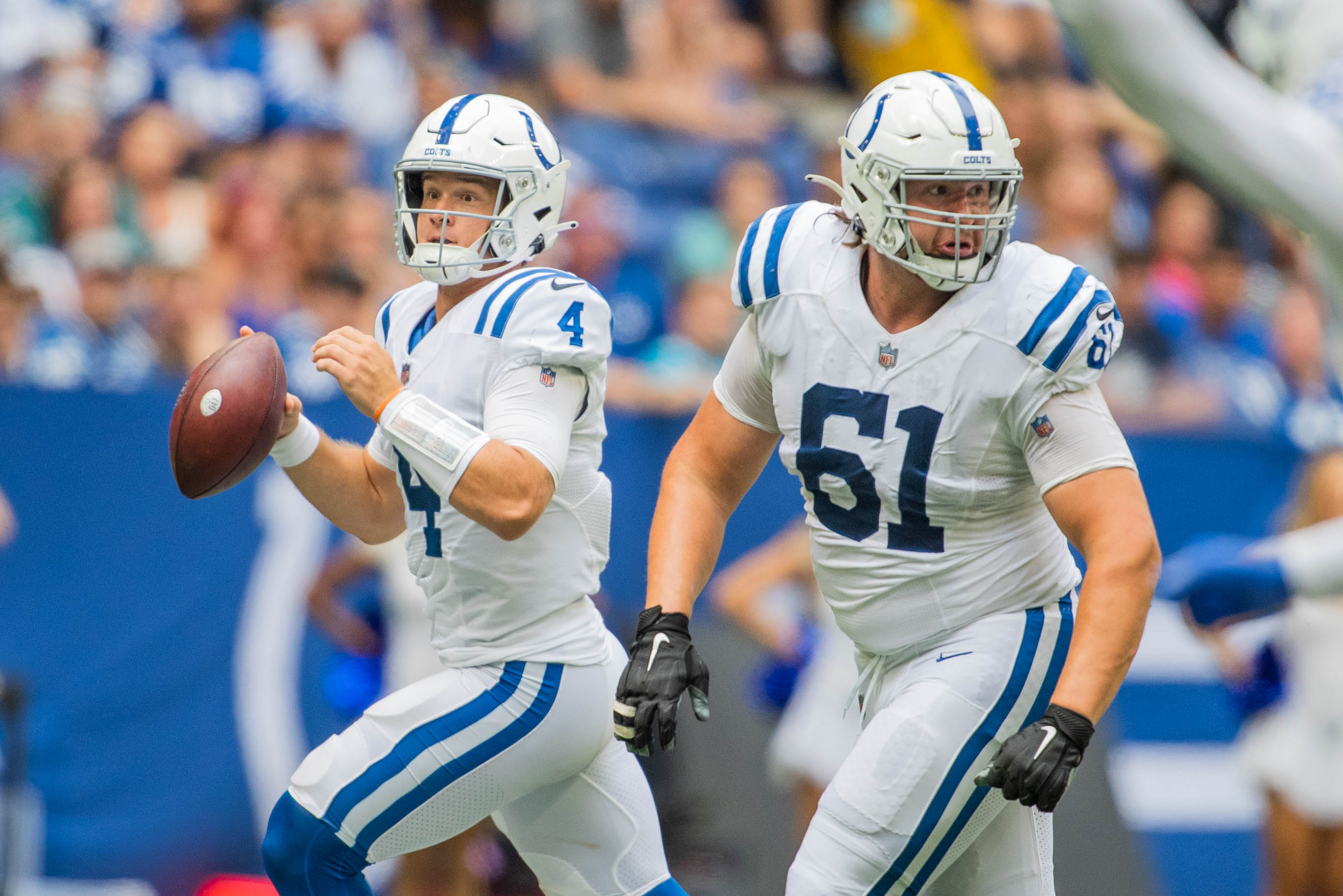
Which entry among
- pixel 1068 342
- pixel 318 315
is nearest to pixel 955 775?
pixel 1068 342

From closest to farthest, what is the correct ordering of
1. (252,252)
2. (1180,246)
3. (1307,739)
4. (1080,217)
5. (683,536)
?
(683,536) < (1307,739) < (252,252) < (1080,217) < (1180,246)

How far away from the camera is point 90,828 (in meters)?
5.58

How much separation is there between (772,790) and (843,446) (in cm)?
301

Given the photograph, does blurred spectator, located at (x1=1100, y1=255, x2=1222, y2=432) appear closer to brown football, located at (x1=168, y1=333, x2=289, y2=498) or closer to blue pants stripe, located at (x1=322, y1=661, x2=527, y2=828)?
blue pants stripe, located at (x1=322, y1=661, x2=527, y2=828)

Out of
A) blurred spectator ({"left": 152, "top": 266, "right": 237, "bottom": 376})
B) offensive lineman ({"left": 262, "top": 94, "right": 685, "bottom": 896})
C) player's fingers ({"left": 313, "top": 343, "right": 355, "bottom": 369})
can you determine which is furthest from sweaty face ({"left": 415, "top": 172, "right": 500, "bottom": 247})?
blurred spectator ({"left": 152, "top": 266, "right": 237, "bottom": 376})

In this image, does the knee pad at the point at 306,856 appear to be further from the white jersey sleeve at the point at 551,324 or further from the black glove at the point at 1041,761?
the black glove at the point at 1041,761

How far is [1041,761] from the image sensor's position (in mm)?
2795

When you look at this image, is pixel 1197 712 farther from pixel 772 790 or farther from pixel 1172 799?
pixel 772 790

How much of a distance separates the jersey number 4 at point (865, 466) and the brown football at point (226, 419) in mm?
1078

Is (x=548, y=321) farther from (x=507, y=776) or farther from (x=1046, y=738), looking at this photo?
(x=1046, y=738)

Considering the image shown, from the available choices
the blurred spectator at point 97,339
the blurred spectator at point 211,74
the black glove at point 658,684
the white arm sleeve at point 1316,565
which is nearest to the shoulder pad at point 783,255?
the black glove at point 658,684

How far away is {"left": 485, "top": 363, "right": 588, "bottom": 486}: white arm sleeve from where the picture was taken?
3209 mm

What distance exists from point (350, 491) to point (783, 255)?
3.59 feet

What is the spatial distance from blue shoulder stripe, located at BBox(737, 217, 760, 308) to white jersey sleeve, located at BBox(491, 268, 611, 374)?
271 mm
